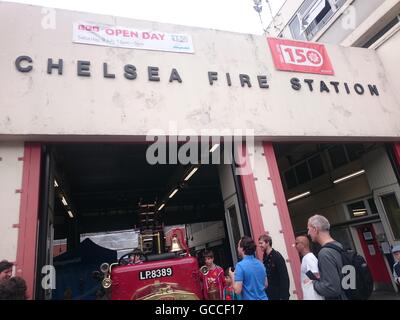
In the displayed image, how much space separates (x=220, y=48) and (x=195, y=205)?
10466 mm

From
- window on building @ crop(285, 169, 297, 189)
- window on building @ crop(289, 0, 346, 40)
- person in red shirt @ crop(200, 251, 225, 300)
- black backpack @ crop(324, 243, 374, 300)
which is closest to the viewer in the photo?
black backpack @ crop(324, 243, 374, 300)

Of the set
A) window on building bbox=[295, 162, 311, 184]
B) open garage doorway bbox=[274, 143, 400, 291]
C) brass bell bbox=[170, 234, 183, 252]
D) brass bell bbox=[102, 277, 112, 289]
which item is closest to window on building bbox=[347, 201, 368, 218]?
open garage doorway bbox=[274, 143, 400, 291]

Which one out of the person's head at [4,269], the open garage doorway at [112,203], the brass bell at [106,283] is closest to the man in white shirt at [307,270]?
the open garage doorway at [112,203]

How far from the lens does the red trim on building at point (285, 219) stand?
5977mm

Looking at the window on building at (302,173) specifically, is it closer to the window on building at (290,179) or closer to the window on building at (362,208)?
the window on building at (290,179)

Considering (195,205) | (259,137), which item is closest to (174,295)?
(259,137)

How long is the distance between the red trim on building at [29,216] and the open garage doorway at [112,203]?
0.16 m

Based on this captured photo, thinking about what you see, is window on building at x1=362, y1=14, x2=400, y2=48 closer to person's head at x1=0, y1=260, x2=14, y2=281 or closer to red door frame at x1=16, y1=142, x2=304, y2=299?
Answer: red door frame at x1=16, y1=142, x2=304, y2=299

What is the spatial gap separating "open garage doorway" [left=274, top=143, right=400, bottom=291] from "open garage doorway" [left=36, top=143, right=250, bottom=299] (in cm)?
371

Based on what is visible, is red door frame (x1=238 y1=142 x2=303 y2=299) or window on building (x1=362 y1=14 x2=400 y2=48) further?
window on building (x1=362 y1=14 x2=400 y2=48)

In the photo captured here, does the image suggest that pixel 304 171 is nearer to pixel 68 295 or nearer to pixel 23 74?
pixel 68 295

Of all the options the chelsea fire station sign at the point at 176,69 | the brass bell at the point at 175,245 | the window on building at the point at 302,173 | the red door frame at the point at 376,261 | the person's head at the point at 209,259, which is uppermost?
the chelsea fire station sign at the point at 176,69

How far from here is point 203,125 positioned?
20.6 feet

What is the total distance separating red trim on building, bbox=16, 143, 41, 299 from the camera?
4676 millimetres
